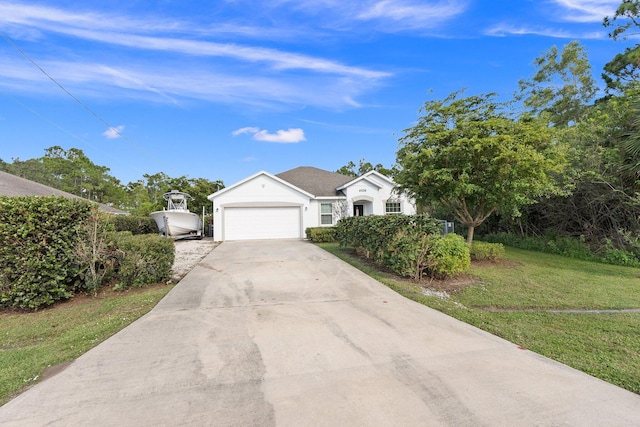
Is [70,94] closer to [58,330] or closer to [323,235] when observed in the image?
[58,330]

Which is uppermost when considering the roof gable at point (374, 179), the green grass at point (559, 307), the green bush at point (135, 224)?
the roof gable at point (374, 179)

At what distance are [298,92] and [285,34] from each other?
12.7 ft

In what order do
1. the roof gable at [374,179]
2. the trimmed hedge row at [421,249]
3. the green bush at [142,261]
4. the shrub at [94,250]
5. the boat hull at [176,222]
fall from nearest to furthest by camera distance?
the shrub at [94,250] → the green bush at [142,261] → the trimmed hedge row at [421,249] → the boat hull at [176,222] → the roof gable at [374,179]

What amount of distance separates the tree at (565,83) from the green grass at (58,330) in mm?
29005

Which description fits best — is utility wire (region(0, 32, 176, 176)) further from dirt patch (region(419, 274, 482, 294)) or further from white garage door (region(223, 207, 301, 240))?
dirt patch (region(419, 274, 482, 294))

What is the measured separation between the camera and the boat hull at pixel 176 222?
18.3 meters

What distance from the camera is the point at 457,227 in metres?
17.7

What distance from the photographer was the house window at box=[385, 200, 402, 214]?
19.7 meters

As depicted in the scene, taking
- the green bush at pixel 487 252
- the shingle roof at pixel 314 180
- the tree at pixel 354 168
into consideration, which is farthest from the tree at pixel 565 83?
the tree at pixel 354 168

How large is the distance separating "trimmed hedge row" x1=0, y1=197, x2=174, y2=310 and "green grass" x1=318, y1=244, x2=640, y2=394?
5.84 metres

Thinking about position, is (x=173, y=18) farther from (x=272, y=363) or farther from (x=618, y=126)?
(x=618, y=126)

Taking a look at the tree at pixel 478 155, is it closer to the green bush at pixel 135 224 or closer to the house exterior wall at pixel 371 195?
the house exterior wall at pixel 371 195

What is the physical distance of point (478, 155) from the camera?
28.9 ft

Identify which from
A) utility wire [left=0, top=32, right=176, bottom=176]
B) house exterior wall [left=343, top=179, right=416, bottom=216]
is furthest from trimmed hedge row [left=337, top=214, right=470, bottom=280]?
utility wire [left=0, top=32, right=176, bottom=176]
